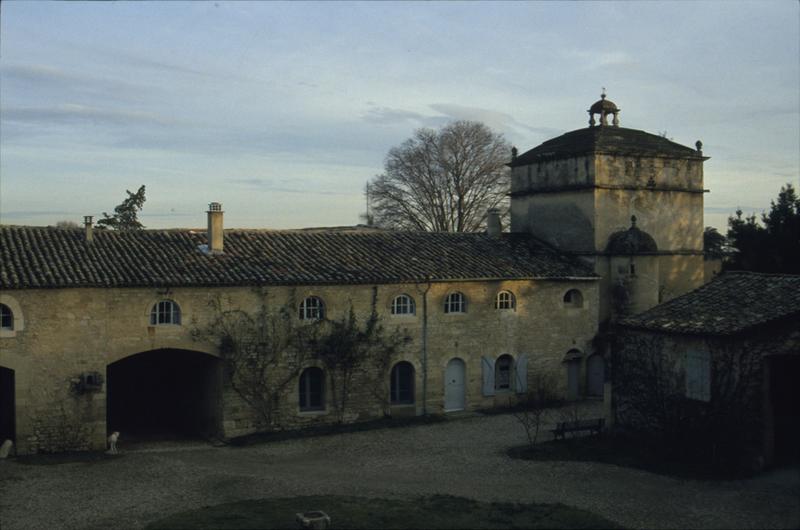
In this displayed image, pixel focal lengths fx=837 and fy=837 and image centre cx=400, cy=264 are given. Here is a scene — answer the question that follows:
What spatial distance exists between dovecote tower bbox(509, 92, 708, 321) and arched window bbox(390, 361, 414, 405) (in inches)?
362

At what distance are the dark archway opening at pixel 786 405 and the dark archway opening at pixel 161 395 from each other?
1665 cm

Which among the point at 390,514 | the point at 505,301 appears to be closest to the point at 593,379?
the point at 505,301

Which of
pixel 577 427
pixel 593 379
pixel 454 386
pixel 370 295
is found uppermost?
pixel 370 295

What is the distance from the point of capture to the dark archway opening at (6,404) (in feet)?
78.6

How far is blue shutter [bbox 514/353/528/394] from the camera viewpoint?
100ft

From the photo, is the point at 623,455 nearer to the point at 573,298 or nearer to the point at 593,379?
the point at 593,379

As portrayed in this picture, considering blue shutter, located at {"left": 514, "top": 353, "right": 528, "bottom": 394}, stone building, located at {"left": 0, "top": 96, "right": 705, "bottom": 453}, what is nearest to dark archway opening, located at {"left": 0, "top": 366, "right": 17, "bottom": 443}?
stone building, located at {"left": 0, "top": 96, "right": 705, "bottom": 453}

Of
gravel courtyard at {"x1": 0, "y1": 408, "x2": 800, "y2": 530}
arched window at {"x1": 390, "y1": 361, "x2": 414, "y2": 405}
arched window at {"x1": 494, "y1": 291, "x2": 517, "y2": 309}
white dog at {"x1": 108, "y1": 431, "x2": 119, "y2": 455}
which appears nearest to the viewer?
gravel courtyard at {"x1": 0, "y1": 408, "x2": 800, "y2": 530}

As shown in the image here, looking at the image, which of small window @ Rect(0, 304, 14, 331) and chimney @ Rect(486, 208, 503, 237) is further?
chimney @ Rect(486, 208, 503, 237)

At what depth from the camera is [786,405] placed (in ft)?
71.4

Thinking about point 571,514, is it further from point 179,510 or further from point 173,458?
point 173,458

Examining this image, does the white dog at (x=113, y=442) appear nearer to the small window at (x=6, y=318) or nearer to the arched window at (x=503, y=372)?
the small window at (x=6, y=318)

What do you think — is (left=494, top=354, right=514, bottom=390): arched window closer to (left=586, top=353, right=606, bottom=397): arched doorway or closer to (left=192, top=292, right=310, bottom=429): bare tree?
(left=586, top=353, right=606, bottom=397): arched doorway

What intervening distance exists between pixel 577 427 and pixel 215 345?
1111cm
